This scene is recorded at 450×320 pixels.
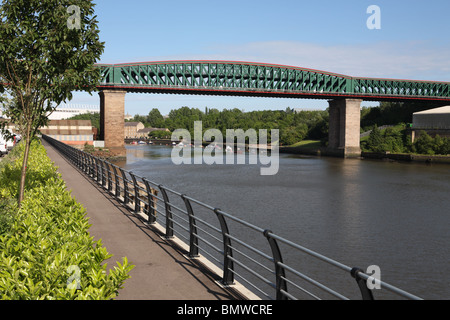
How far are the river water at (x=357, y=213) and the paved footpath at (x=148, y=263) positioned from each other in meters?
11.2

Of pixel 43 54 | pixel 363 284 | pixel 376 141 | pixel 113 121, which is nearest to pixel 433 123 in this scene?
pixel 376 141

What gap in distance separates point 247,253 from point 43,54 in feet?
42.5

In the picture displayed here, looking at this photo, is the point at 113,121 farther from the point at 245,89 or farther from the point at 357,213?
the point at 357,213

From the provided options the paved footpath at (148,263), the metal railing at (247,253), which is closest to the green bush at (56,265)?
the paved footpath at (148,263)

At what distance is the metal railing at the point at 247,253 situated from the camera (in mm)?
6914

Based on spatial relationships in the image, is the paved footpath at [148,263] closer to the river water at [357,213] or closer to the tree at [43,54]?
the tree at [43,54]

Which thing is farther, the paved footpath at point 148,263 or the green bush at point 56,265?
the paved footpath at point 148,263

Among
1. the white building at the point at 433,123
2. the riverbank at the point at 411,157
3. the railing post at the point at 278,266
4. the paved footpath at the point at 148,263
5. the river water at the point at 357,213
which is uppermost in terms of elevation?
the white building at the point at 433,123

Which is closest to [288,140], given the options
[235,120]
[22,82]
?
[235,120]

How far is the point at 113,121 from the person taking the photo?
307ft

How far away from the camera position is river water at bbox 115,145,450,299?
2097 centimetres
